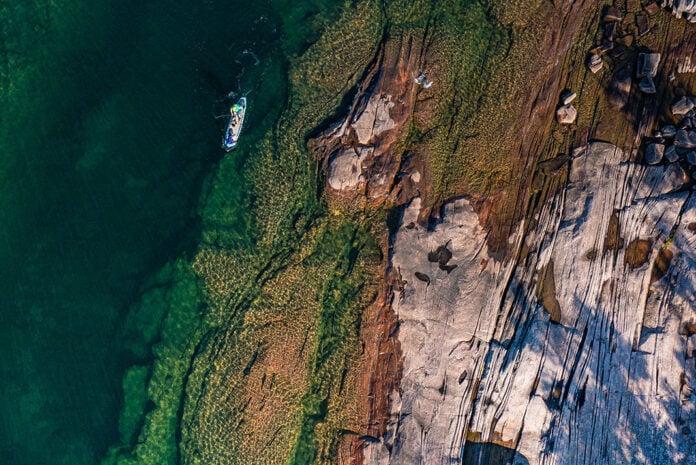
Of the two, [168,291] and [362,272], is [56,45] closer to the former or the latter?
[168,291]

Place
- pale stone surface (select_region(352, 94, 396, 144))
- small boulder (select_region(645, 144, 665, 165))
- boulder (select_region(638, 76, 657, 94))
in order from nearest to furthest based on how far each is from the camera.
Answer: pale stone surface (select_region(352, 94, 396, 144))
boulder (select_region(638, 76, 657, 94))
small boulder (select_region(645, 144, 665, 165))

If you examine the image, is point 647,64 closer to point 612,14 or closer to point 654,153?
point 612,14

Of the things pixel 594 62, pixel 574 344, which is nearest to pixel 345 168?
pixel 594 62

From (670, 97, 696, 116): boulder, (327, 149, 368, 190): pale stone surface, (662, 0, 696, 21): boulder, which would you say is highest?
(662, 0, 696, 21): boulder

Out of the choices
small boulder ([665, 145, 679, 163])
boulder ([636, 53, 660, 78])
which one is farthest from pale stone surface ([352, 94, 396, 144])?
small boulder ([665, 145, 679, 163])

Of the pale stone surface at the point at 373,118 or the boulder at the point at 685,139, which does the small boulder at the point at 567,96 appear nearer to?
the boulder at the point at 685,139

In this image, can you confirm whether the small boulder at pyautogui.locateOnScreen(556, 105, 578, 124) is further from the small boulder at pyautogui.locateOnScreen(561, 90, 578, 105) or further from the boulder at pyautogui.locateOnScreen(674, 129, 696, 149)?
the boulder at pyautogui.locateOnScreen(674, 129, 696, 149)
